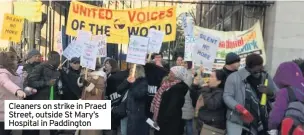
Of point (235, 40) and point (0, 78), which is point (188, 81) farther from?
point (0, 78)

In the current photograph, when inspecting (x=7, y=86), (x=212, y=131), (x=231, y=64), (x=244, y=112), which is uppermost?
(x=231, y=64)

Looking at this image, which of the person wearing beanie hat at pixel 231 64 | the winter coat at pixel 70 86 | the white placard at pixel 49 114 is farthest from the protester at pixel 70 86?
the person wearing beanie hat at pixel 231 64

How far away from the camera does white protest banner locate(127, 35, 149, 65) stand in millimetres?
7613

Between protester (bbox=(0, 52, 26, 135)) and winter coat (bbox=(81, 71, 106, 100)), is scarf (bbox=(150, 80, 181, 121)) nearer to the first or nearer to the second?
winter coat (bbox=(81, 71, 106, 100))

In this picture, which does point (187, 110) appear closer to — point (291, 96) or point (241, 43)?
point (241, 43)

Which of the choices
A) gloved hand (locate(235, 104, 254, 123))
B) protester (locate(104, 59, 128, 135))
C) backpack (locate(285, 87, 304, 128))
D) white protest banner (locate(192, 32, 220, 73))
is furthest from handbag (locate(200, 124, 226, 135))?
protester (locate(104, 59, 128, 135))

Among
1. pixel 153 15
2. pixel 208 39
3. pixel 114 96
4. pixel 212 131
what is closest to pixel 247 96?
pixel 212 131

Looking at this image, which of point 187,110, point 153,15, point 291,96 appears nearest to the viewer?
point 291,96

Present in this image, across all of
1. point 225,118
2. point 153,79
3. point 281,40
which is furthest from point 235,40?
point 225,118

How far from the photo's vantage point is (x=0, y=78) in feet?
22.6

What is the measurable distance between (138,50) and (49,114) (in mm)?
1958

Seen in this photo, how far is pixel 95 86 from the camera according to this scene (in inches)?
301

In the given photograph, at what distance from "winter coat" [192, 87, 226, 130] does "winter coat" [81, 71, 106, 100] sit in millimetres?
2153

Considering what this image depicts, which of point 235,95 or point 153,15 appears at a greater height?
point 153,15
